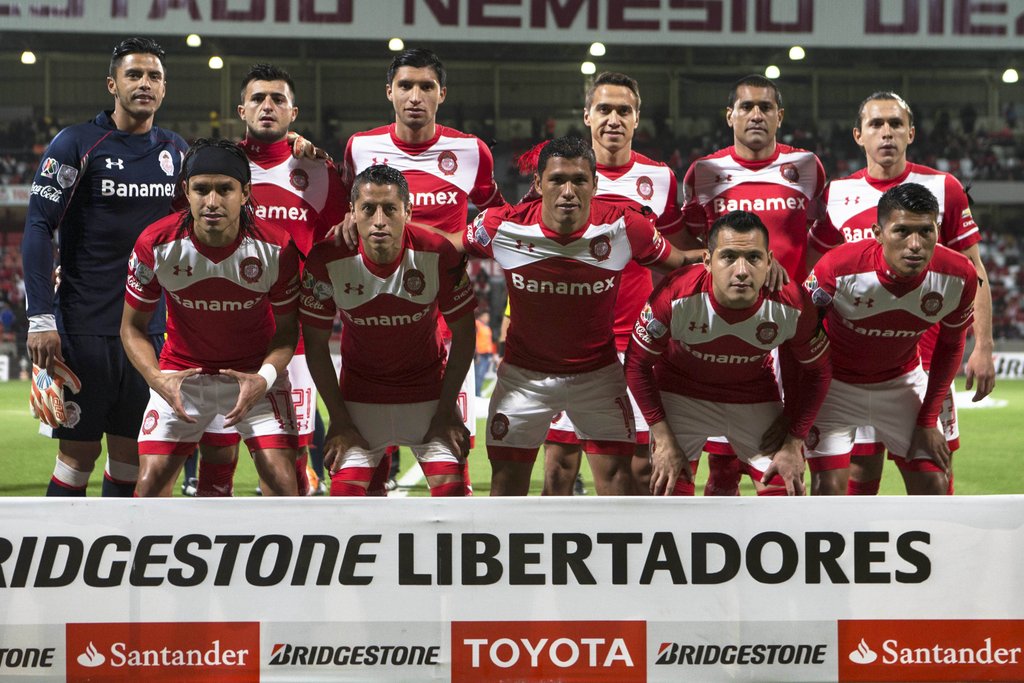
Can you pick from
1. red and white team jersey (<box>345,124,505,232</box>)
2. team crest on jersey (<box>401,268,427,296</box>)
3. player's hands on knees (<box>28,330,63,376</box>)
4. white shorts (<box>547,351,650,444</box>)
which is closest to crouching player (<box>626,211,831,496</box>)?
white shorts (<box>547,351,650,444</box>)

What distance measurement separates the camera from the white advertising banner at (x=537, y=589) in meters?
3.13

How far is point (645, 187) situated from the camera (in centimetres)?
502

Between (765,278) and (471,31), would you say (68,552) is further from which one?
(471,31)

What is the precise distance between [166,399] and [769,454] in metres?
2.35

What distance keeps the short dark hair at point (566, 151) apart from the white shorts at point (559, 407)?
822mm

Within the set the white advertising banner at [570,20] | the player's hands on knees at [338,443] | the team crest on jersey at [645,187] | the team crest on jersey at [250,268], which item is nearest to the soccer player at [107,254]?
the team crest on jersey at [250,268]

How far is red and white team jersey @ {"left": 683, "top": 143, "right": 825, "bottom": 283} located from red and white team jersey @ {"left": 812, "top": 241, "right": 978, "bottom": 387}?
0.60 meters

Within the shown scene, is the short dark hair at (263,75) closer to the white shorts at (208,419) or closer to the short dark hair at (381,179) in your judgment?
the short dark hair at (381,179)

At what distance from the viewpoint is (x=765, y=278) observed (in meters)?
4.04

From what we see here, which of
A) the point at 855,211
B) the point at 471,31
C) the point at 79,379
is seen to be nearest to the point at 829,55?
the point at 471,31

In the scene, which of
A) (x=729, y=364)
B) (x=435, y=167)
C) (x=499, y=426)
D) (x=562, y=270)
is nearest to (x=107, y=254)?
(x=435, y=167)

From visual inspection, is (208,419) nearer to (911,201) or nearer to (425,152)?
(425,152)

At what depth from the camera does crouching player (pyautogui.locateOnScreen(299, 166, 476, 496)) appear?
4059 millimetres

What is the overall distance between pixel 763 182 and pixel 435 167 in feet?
5.10
